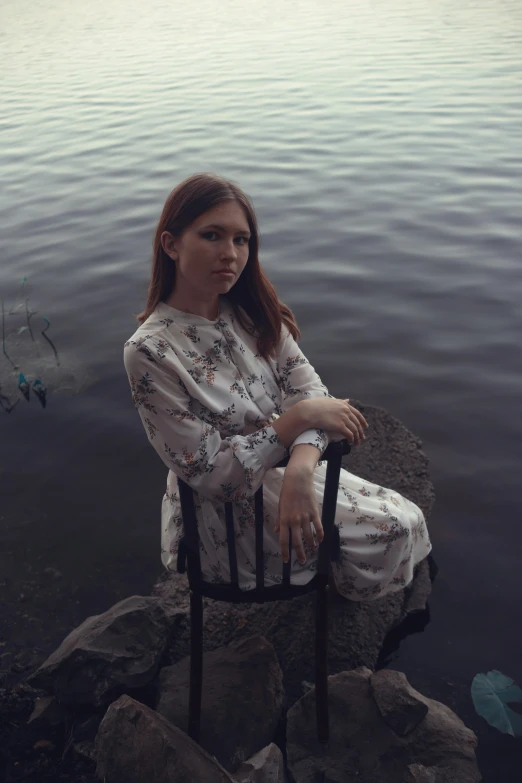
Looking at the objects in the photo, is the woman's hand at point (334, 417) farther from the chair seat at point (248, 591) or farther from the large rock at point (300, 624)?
the large rock at point (300, 624)

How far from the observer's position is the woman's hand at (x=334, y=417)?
6.87ft

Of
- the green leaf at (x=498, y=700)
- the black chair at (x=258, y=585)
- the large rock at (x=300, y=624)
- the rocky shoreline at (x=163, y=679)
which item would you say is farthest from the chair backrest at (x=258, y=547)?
the green leaf at (x=498, y=700)

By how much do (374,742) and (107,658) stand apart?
895 millimetres

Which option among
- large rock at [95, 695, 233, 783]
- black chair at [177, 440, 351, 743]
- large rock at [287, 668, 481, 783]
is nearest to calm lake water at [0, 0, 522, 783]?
large rock at [287, 668, 481, 783]

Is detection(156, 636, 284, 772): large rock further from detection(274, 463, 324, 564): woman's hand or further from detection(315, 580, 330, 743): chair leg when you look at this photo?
detection(274, 463, 324, 564): woman's hand

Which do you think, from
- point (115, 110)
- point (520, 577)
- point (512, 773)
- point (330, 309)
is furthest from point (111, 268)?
point (115, 110)

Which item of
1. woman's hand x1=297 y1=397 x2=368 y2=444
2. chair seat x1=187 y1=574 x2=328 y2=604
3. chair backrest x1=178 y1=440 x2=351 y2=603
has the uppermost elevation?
woman's hand x1=297 y1=397 x2=368 y2=444

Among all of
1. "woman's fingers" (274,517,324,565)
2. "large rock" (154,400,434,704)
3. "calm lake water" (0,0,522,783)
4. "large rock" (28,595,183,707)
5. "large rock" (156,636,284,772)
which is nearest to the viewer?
"woman's fingers" (274,517,324,565)

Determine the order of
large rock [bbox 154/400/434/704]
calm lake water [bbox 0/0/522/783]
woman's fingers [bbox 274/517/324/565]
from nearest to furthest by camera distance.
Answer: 1. woman's fingers [bbox 274/517/324/565]
2. large rock [bbox 154/400/434/704]
3. calm lake water [bbox 0/0/522/783]

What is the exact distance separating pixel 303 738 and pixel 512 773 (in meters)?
0.66

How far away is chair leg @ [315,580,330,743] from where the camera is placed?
215cm

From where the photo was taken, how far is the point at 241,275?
2355mm

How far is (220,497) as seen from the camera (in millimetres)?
2117

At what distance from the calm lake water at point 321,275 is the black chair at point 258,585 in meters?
0.66
